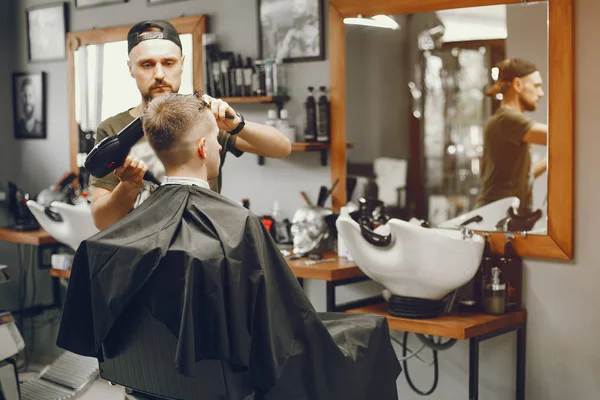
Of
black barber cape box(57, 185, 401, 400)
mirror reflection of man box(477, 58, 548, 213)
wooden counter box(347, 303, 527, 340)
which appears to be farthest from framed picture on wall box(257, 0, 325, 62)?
black barber cape box(57, 185, 401, 400)

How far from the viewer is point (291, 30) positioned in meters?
3.50

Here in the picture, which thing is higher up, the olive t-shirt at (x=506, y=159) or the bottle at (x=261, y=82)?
the bottle at (x=261, y=82)

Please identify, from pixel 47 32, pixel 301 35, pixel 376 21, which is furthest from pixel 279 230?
pixel 47 32

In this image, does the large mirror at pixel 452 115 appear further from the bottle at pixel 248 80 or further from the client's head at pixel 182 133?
the client's head at pixel 182 133

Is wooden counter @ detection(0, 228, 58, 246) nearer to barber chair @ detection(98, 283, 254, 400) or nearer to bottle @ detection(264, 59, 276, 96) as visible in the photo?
bottle @ detection(264, 59, 276, 96)

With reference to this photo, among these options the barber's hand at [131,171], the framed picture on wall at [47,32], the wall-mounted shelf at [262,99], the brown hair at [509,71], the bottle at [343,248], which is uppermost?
the framed picture on wall at [47,32]

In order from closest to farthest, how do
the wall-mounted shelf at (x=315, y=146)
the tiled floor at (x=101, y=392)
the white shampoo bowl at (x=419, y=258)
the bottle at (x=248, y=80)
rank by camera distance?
the white shampoo bowl at (x=419, y=258), the wall-mounted shelf at (x=315, y=146), the bottle at (x=248, y=80), the tiled floor at (x=101, y=392)

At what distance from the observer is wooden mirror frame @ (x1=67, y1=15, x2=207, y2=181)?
3.83m

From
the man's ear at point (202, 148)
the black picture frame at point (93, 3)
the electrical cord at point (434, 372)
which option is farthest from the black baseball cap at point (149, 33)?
the black picture frame at point (93, 3)

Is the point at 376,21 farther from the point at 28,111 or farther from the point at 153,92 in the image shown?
the point at 28,111

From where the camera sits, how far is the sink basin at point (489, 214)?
9.74 feet

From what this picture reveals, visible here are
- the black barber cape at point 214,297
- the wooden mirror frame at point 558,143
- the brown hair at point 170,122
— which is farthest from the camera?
the wooden mirror frame at point 558,143

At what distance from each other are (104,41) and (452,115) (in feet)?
6.54

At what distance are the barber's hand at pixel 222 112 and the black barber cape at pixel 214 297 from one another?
0.23m
